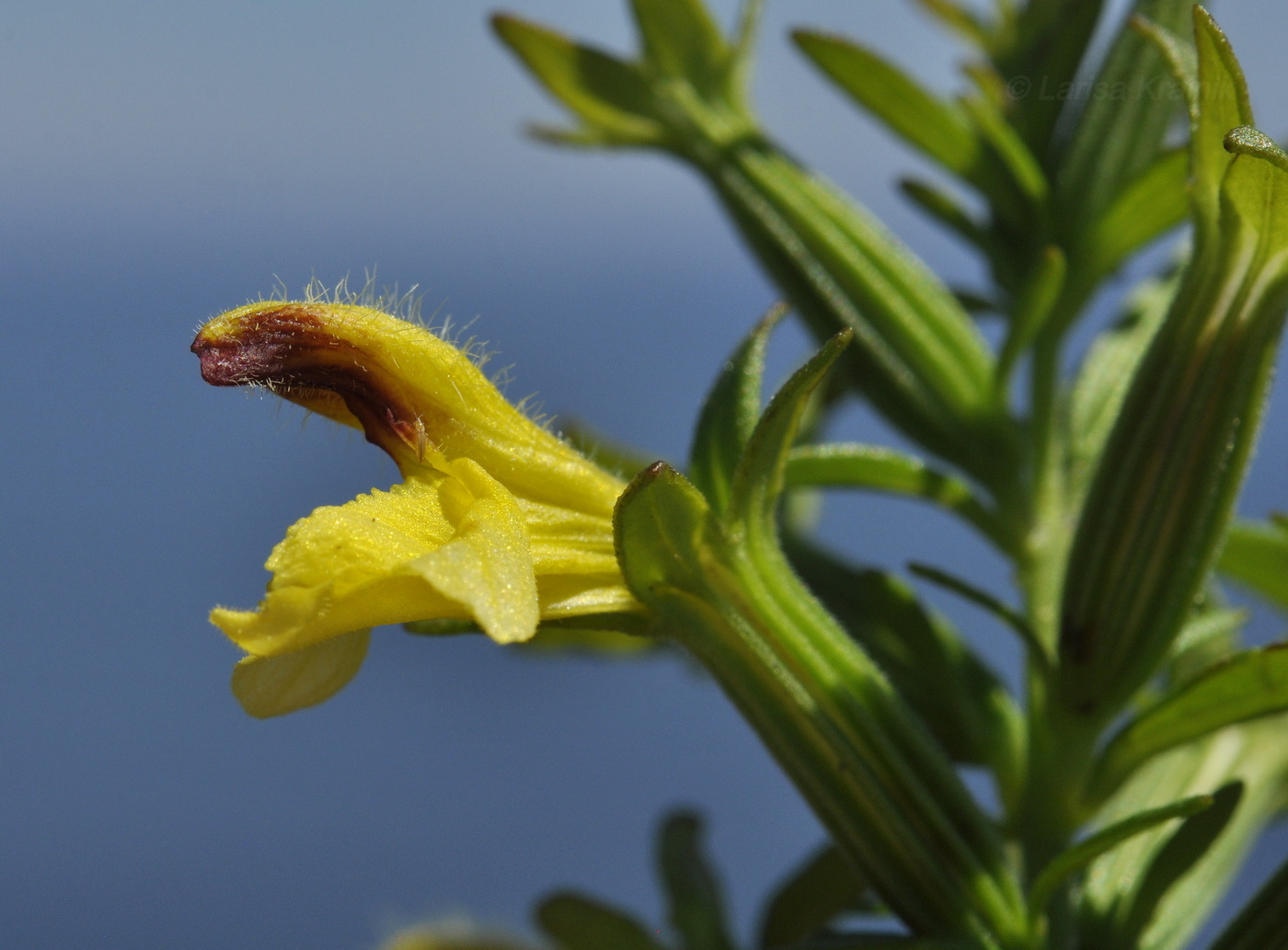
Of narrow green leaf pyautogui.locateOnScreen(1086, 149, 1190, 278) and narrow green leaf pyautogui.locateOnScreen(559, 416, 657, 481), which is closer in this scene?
narrow green leaf pyautogui.locateOnScreen(1086, 149, 1190, 278)

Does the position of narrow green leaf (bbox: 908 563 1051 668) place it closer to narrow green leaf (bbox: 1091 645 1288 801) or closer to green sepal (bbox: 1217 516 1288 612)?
narrow green leaf (bbox: 1091 645 1288 801)

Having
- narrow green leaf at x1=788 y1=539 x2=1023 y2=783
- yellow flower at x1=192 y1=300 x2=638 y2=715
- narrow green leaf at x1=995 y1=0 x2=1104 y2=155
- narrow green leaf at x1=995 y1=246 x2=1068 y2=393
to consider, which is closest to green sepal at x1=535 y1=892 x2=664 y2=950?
narrow green leaf at x1=788 y1=539 x2=1023 y2=783

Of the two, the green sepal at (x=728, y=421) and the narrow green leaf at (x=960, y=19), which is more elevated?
the narrow green leaf at (x=960, y=19)

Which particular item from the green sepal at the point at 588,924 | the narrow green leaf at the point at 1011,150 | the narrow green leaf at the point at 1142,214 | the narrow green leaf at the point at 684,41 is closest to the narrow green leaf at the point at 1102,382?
the narrow green leaf at the point at 1142,214

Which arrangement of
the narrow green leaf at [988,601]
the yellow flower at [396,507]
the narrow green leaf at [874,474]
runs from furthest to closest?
the narrow green leaf at [874,474]
the narrow green leaf at [988,601]
the yellow flower at [396,507]

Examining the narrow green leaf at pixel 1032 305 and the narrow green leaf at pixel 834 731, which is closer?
the narrow green leaf at pixel 834 731

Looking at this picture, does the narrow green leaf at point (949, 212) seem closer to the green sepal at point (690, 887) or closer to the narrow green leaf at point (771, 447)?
the narrow green leaf at point (771, 447)

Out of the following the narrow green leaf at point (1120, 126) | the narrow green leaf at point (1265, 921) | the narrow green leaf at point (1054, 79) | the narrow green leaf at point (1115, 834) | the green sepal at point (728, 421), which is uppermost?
the narrow green leaf at point (1054, 79)
